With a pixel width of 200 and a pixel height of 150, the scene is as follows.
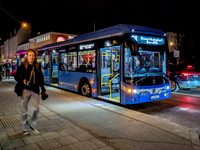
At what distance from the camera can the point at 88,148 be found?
3.89 m

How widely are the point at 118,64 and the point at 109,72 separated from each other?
630mm

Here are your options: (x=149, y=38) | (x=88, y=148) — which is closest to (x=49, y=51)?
(x=149, y=38)

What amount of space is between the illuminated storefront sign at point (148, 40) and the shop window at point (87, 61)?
97.5 inches

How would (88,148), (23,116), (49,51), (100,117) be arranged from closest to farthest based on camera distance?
(88,148) → (23,116) → (100,117) → (49,51)

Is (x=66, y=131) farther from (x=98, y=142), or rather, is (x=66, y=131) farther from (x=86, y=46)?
(x=86, y=46)

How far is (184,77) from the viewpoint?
11609 mm

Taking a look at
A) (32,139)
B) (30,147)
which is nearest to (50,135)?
(32,139)

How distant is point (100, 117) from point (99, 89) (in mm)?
2705

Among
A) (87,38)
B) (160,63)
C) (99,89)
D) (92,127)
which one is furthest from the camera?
(87,38)

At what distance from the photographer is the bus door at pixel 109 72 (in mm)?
8953

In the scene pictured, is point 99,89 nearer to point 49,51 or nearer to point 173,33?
point 49,51

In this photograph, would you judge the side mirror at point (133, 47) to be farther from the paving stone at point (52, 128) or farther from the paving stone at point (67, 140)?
the paving stone at point (67, 140)

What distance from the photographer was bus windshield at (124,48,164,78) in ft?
23.5

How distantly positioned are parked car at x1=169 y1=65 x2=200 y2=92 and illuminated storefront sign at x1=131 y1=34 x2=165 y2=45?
4.71 meters
